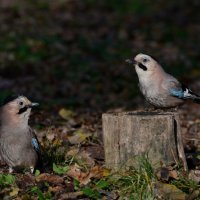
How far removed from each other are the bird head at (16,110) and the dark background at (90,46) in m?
3.37

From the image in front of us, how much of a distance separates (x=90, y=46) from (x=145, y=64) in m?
6.67

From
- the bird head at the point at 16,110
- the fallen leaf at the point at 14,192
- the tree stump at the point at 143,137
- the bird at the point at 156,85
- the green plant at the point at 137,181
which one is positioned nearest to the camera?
the green plant at the point at 137,181

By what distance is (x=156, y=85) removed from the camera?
328 inches

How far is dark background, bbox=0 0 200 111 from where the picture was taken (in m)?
12.1

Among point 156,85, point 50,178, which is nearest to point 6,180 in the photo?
point 50,178

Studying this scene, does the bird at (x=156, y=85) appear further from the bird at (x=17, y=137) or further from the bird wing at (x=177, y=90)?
the bird at (x=17, y=137)

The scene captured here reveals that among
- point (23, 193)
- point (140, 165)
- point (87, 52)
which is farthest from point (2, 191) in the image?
point (87, 52)

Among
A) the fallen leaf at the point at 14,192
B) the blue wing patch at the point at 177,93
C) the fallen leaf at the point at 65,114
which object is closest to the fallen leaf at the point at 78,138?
the blue wing patch at the point at 177,93

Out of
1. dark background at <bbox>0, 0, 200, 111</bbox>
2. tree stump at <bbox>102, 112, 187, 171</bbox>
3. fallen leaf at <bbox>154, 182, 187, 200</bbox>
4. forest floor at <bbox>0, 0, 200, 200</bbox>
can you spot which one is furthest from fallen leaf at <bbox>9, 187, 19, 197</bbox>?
dark background at <bbox>0, 0, 200, 111</bbox>

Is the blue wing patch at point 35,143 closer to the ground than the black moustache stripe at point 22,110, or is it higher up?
closer to the ground

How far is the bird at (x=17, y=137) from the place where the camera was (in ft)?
22.4

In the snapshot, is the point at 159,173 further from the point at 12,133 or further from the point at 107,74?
the point at 107,74

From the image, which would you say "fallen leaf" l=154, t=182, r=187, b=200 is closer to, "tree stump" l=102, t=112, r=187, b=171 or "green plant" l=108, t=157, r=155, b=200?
"green plant" l=108, t=157, r=155, b=200

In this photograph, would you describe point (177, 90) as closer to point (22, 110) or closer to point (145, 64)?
point (145, 64)
